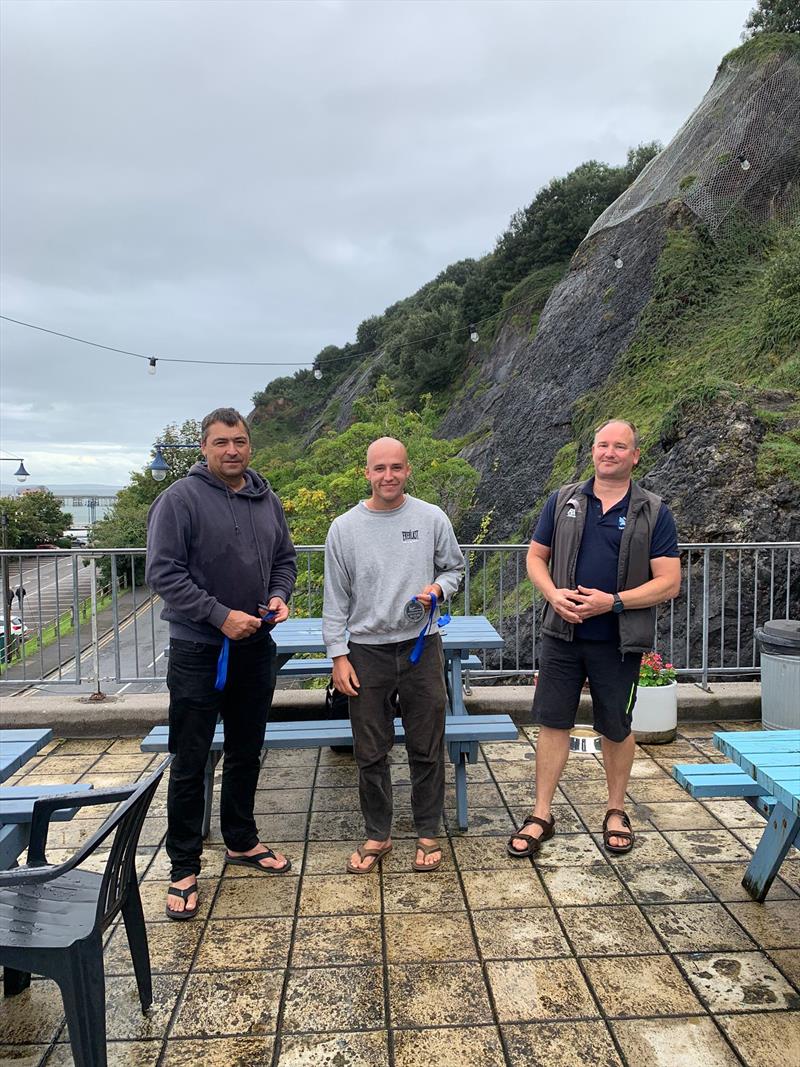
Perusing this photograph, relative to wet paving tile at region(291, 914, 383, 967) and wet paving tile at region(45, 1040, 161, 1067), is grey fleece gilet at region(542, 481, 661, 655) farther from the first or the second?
wet paving tile at region(45, 1040, 161, 1067)

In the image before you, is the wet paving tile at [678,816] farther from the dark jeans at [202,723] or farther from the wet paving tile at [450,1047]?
the dark jeans at [202,723]

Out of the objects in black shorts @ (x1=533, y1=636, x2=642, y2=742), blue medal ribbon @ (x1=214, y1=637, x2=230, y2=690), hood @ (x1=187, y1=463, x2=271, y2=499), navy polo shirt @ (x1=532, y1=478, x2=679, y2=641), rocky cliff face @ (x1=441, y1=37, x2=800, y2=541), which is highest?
rocky cliff face @ (x1=441, y1=37, x2=800, y2=541)

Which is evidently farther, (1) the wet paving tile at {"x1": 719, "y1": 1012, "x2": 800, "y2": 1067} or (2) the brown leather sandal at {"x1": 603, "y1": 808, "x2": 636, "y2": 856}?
(2) the brown leather sandal at {"x1": 603, "y1": 808, "x2": 636, "y2": 856}

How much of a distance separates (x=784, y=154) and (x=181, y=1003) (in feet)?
69.1

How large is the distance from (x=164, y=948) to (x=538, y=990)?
1324 millimetres

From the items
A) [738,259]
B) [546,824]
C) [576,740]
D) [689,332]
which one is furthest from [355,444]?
[546,824]

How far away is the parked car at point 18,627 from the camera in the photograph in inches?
246

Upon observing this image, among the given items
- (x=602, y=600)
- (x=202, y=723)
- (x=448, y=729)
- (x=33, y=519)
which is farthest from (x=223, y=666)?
(x=33, y=519)

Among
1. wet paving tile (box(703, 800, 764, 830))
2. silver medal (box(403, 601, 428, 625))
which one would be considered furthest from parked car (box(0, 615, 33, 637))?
wet paving tile (box(703, 800, 764, 830))

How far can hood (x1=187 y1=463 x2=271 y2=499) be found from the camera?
3.18 meters

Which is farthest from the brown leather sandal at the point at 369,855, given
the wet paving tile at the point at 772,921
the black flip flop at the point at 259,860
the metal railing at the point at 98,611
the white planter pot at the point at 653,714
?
the white planter pot at the point at 653,714

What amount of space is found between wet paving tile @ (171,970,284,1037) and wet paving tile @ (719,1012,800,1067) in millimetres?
1373

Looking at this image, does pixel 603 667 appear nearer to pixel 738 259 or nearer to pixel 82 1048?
pixel 82 1048

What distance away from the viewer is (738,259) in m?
17.5
